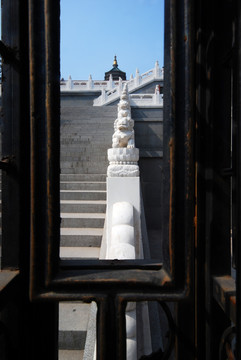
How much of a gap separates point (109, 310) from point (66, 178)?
15.6ft

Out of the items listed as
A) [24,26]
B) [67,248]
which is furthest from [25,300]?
[67,248]

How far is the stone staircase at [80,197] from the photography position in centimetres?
235

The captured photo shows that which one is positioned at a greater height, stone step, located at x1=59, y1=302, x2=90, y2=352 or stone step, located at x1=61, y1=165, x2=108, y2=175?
stone step, located at x1=61, y1=165, x2=108, y2=175

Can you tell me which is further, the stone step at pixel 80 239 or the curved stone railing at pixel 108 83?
the curved stone railing at pixel 108 83

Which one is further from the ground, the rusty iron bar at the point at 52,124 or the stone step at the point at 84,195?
the rusty iron bar at the point at 52,124

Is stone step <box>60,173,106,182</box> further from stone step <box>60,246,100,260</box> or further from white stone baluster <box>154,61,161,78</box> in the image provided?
white stone baluster <box>154,61,161,78</box>

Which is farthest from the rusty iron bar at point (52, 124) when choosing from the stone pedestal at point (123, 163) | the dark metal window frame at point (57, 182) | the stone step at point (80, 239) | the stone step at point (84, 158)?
the stone step at point (84, 158)

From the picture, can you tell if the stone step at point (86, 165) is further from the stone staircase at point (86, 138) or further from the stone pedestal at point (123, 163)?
the stone pedestal at point (123, 163)

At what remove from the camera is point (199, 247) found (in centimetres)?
87

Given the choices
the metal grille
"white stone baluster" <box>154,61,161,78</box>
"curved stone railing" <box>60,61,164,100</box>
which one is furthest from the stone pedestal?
"white stone baluster" <box>154,61,161,78</box>

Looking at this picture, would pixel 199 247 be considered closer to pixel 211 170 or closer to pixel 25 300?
pixel 211 170

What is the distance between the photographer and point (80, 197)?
4.73 metres

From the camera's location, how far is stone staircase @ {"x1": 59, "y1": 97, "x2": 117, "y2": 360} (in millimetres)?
2354

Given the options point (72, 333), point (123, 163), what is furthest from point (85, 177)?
point (72, 333)
